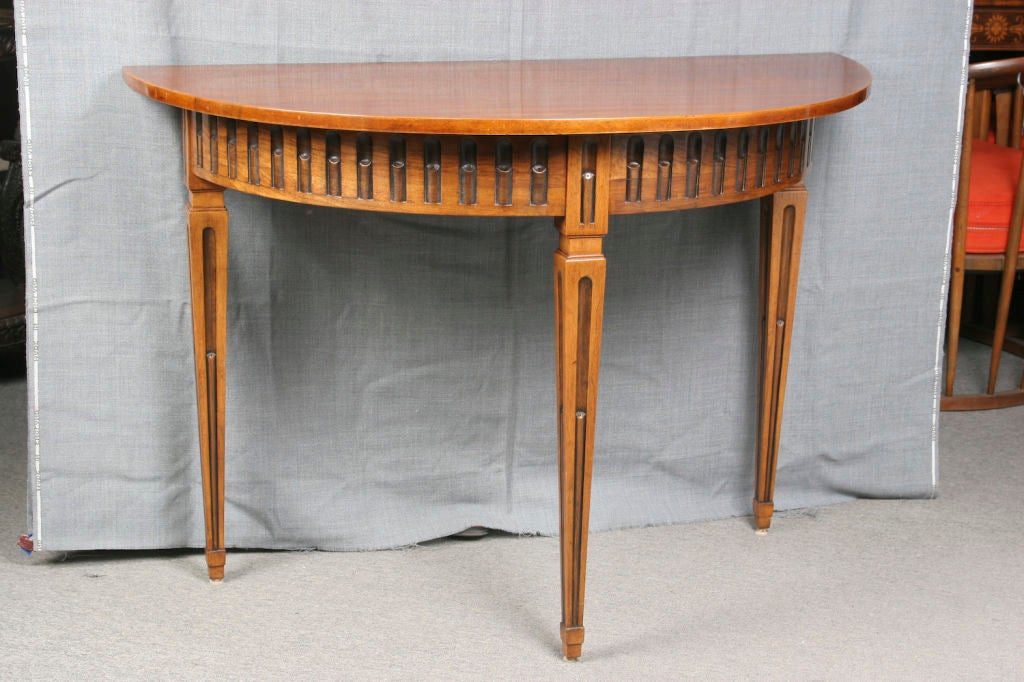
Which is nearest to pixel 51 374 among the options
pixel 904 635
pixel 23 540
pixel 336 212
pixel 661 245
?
pixel 23 540

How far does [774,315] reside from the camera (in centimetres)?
208

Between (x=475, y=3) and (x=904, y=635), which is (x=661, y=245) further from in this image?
(x=904, y=635)

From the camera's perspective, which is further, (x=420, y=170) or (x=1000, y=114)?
(x=1000, y=114)

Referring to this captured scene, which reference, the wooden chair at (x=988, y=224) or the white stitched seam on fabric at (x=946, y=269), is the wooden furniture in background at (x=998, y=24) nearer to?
the wooden chair at (x=988, y=224)

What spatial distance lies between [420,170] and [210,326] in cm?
53

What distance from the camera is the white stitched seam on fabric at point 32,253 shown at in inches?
71.9

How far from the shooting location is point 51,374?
1962mm

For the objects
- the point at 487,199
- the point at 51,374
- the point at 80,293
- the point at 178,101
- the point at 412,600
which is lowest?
the point at 412,600

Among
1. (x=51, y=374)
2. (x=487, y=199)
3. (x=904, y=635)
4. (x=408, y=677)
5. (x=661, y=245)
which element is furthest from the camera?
(x=661, y=245)

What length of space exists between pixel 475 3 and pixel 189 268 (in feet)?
2.03

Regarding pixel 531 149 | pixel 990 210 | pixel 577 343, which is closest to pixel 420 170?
pixel 531 149

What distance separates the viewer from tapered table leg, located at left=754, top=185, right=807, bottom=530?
2.01 metres

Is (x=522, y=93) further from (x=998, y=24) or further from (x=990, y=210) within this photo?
(x=998, y=24)

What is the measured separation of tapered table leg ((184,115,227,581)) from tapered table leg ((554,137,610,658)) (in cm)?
55
